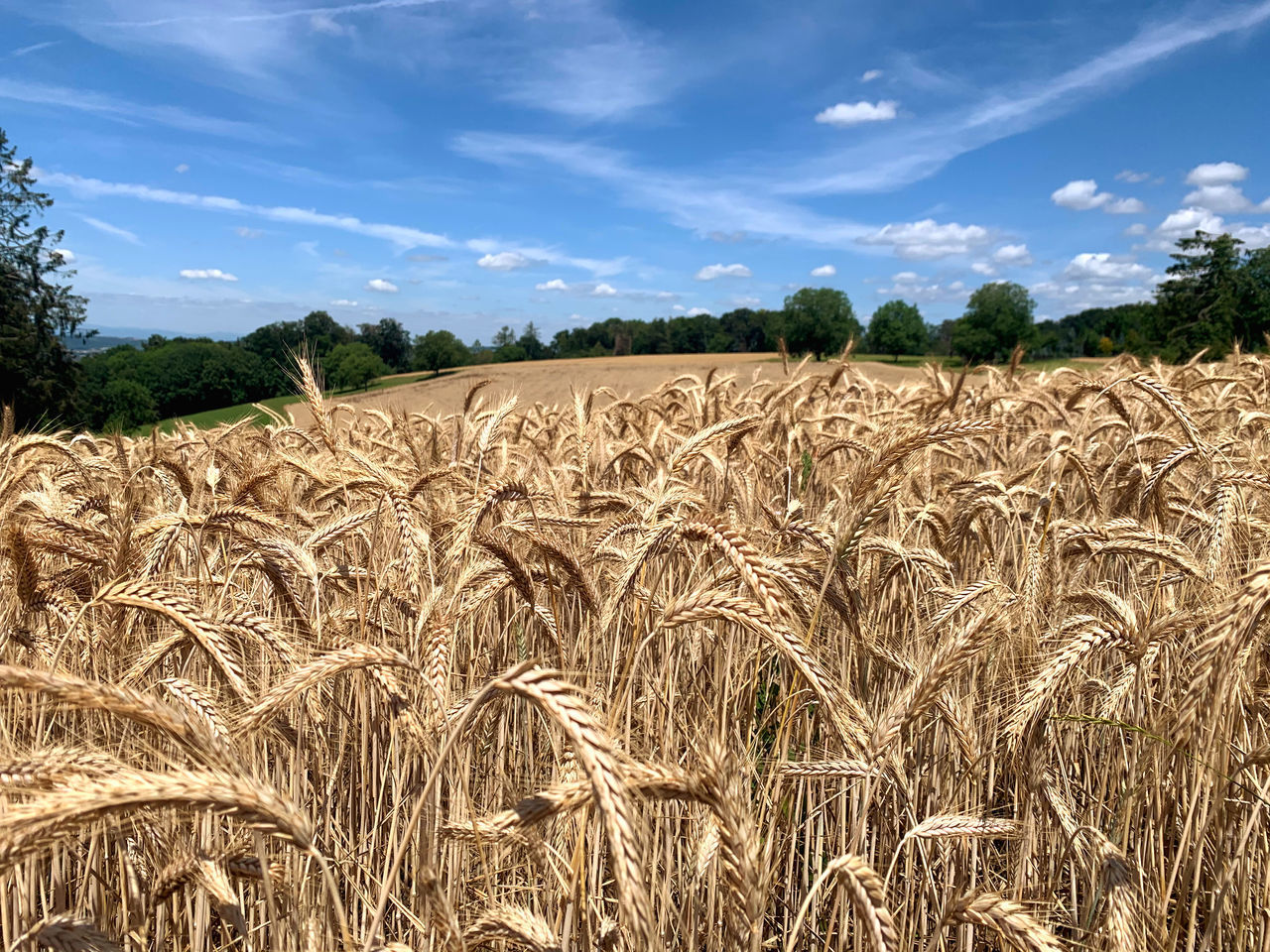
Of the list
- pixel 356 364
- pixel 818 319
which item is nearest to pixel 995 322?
pixel 818 319

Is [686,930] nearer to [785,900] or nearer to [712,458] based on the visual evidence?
[785,900]

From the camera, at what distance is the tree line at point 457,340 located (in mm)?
34344

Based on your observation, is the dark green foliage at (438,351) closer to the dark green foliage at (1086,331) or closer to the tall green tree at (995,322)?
the tall green tree at (995,322)

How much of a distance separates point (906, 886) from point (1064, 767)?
0.82 m

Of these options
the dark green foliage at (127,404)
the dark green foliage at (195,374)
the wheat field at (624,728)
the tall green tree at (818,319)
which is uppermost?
the tall green tree at (818,319)

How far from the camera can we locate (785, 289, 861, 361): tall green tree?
77.8m

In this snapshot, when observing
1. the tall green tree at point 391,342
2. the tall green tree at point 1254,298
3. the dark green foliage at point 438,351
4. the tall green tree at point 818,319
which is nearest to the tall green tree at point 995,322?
the tall green tree at point 818,319

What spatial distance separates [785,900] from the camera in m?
2.26

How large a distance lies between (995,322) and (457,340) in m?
60.0

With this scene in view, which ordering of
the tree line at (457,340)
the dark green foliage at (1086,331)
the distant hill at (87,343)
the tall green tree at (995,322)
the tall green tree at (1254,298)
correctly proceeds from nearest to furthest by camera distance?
the distant hill at (87,343) < the tree line at (457,340) < the tall green tree at (1254,298) < the tall green tree at (995,322) < the dark green foliage at (1086,331)

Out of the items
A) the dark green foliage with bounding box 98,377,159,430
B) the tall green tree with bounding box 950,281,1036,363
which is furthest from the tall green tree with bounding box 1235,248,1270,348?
the dark green foliage with bounding box 98,377,159,430

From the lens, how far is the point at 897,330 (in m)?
92.6

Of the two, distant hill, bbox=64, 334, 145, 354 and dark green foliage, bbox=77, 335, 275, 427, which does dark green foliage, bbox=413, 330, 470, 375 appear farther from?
distant hill, bbox=64, 334, 145, 354

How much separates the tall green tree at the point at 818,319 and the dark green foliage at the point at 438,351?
3470 centimetres
